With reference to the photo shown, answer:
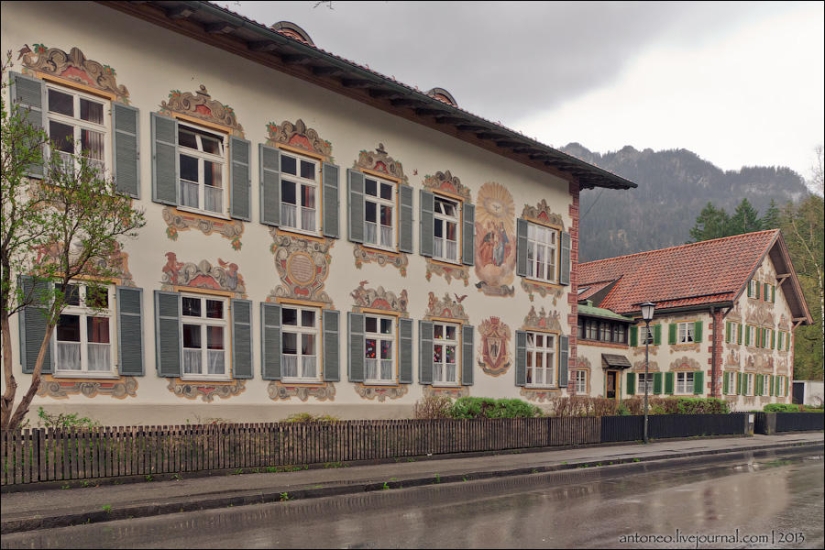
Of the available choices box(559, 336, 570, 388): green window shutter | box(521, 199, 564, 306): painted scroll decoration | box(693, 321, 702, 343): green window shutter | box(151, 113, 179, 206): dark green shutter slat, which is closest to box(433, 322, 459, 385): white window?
box(521, 199, 564, 306): painted scroll decoration

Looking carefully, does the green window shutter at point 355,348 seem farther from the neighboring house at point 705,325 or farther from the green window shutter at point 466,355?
the neighboring house at point 705,325

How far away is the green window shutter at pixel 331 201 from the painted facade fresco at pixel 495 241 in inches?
232

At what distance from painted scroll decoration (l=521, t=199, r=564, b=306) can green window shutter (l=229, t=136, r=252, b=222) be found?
36.6ft

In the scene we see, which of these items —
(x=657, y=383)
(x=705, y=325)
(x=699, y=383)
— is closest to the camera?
(x=699, y=383)

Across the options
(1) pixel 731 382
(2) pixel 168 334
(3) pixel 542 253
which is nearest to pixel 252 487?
(2) pixel 168 334

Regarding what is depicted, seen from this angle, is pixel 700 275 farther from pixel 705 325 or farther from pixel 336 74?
pixel 336 74

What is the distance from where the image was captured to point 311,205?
701 inches

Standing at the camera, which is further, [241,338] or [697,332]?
[697,332]

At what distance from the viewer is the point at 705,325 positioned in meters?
35.3

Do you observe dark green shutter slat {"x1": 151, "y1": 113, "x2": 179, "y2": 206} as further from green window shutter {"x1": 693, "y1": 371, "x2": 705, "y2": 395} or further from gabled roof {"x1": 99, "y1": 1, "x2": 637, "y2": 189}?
green window shutter {"x1": 693, "y1": 371, "x2": 705, "y2": 395}

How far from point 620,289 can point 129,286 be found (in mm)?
33012

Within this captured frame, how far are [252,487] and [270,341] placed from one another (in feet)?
16.6

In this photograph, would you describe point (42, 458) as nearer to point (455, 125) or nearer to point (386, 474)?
point (386, 474)

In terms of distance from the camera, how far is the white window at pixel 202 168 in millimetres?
15321
